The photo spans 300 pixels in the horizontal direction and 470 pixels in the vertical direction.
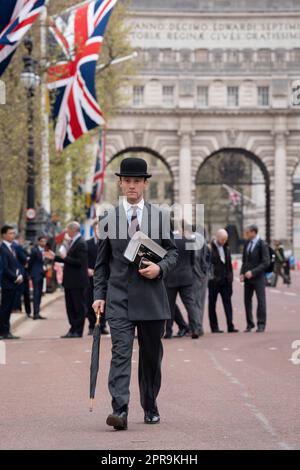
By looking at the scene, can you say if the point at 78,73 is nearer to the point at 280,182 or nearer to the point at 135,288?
the point at 135,288

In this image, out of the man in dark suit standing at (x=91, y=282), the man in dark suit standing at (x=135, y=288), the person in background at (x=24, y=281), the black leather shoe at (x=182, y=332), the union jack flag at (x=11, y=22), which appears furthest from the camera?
the person in background at (x=24, y=281)

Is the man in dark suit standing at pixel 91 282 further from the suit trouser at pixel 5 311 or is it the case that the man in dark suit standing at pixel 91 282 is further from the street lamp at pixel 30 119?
the street lamp at pixel 30 119

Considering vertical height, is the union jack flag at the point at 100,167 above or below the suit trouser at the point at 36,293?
above

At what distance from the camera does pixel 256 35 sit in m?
79.7

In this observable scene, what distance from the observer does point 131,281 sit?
1073 centimetres

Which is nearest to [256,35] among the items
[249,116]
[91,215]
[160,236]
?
[249,116]

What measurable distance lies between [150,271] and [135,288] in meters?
0.26

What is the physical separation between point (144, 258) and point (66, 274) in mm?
11646

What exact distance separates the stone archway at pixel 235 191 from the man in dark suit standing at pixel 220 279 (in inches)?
1836

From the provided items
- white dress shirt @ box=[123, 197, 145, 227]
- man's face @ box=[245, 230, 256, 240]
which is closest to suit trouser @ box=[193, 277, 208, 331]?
man's face @ box=[245, 230, 256, 240]

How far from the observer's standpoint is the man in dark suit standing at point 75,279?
2203cm

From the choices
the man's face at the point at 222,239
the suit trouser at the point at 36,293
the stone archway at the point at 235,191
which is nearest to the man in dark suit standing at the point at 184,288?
the man's face at the point at 222,239

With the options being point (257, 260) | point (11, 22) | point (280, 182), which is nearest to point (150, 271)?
point (257, 260)

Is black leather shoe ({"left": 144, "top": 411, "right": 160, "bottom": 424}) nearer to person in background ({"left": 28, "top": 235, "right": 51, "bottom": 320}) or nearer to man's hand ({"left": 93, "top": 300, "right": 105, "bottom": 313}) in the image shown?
man's hand ({"left": 93, "top": 300, "right": 105, "bottom": 313})
